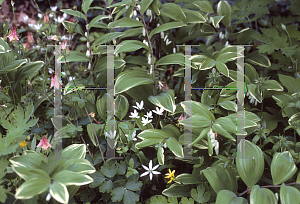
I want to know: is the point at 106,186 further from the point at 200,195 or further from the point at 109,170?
the point at 200,195

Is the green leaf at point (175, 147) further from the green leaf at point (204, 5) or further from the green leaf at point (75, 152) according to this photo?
the green leaf at point (204, 5)

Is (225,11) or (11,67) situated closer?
(11,67)

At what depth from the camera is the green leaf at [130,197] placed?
3.41 ft

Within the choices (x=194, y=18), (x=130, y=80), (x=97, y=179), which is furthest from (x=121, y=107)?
(x=194, y=18)

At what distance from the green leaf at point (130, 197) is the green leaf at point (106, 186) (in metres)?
0.07

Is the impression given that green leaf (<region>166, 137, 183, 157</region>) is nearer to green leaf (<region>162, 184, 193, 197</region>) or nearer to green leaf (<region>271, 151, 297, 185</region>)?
green leaf (<region>162, 184, 193, 197</region>)

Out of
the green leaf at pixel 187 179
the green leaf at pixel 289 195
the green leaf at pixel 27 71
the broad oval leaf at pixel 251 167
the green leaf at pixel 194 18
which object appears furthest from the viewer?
the green leaf at pixel 194 18

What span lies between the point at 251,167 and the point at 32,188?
79 cm

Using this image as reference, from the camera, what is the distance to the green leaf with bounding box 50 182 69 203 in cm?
75

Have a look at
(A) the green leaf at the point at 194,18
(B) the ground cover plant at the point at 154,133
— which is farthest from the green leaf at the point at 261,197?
(A) the green leaf at the point at 194,18

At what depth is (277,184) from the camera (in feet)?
3.19

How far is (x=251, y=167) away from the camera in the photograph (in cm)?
102

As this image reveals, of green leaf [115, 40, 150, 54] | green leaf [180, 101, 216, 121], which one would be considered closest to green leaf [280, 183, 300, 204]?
green leaf [180, 101, 216, 121]

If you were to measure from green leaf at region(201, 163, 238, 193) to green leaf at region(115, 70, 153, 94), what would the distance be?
538 mm
